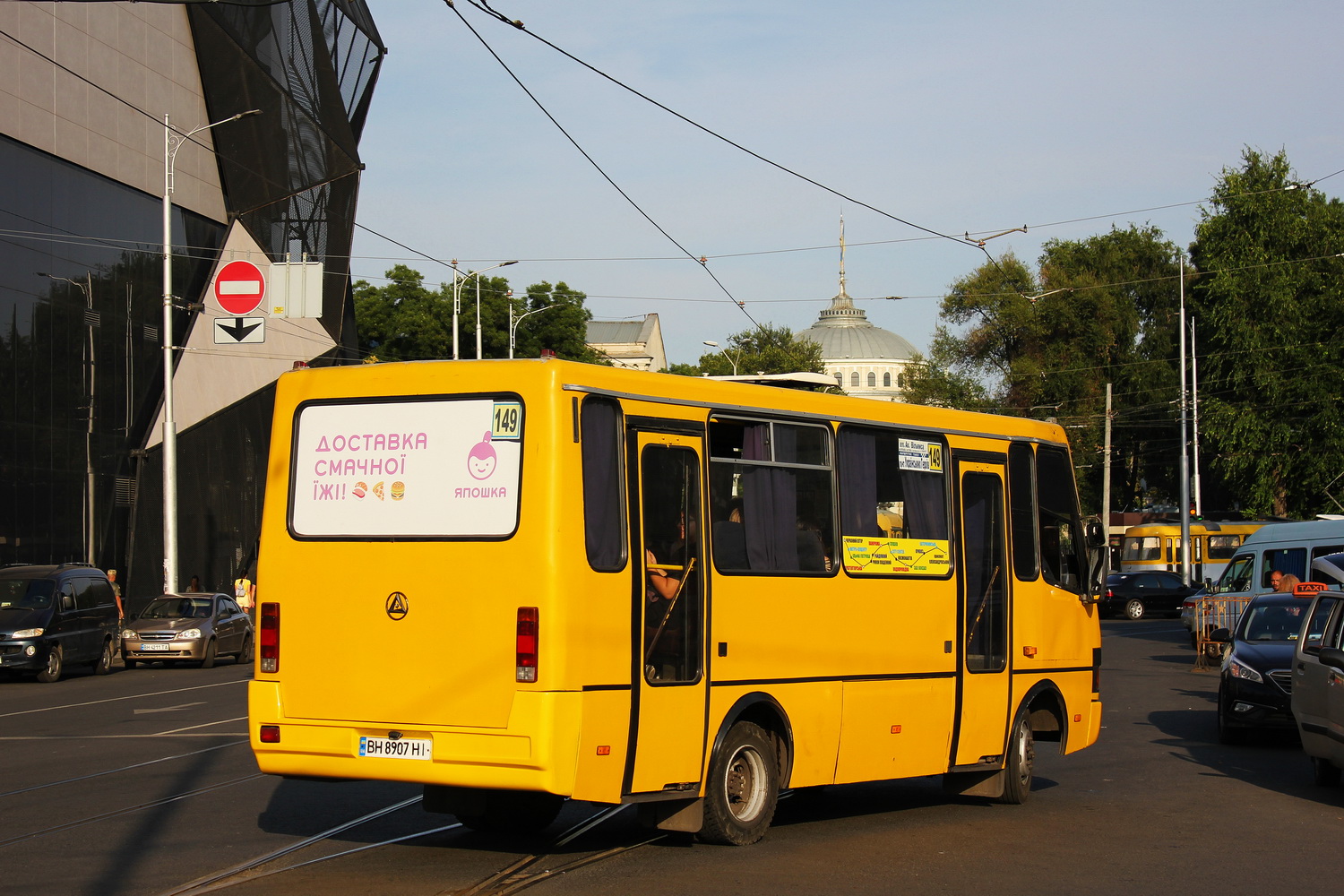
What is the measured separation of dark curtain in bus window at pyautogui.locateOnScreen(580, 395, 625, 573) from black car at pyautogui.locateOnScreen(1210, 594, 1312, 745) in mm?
8884

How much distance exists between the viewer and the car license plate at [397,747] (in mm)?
7961

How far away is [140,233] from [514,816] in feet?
106

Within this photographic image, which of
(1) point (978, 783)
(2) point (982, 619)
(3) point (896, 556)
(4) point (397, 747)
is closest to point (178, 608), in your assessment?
(1) point (978, 783)

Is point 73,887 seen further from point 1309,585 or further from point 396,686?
point 1309,585

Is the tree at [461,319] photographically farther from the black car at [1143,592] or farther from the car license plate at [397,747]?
the car license plate at [397,747]

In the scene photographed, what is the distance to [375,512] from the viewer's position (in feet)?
27.6

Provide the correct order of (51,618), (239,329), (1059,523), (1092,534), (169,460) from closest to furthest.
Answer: (1059,523), (1092,534), (51,618), (239,329), (169,460)

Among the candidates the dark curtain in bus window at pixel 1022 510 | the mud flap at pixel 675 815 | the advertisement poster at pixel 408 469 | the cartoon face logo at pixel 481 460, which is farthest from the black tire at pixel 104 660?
the cartoon face logo at pixel 481 460

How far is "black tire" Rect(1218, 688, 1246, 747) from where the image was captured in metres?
15.7

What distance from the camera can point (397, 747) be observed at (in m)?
8.05

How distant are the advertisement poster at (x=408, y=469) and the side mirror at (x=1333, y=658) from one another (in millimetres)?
6869

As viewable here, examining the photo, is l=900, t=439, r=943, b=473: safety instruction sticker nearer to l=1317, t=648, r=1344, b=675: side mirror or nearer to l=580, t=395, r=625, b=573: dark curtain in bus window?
l=580, t=395, r=625, b=573: dark curtain in bus window

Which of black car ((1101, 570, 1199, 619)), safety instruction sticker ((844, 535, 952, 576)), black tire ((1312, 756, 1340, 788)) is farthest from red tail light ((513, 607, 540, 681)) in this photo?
black car ((1101, 570, 1199, 619))

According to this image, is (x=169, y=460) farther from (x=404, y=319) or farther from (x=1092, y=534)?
(x=404, y=319)
